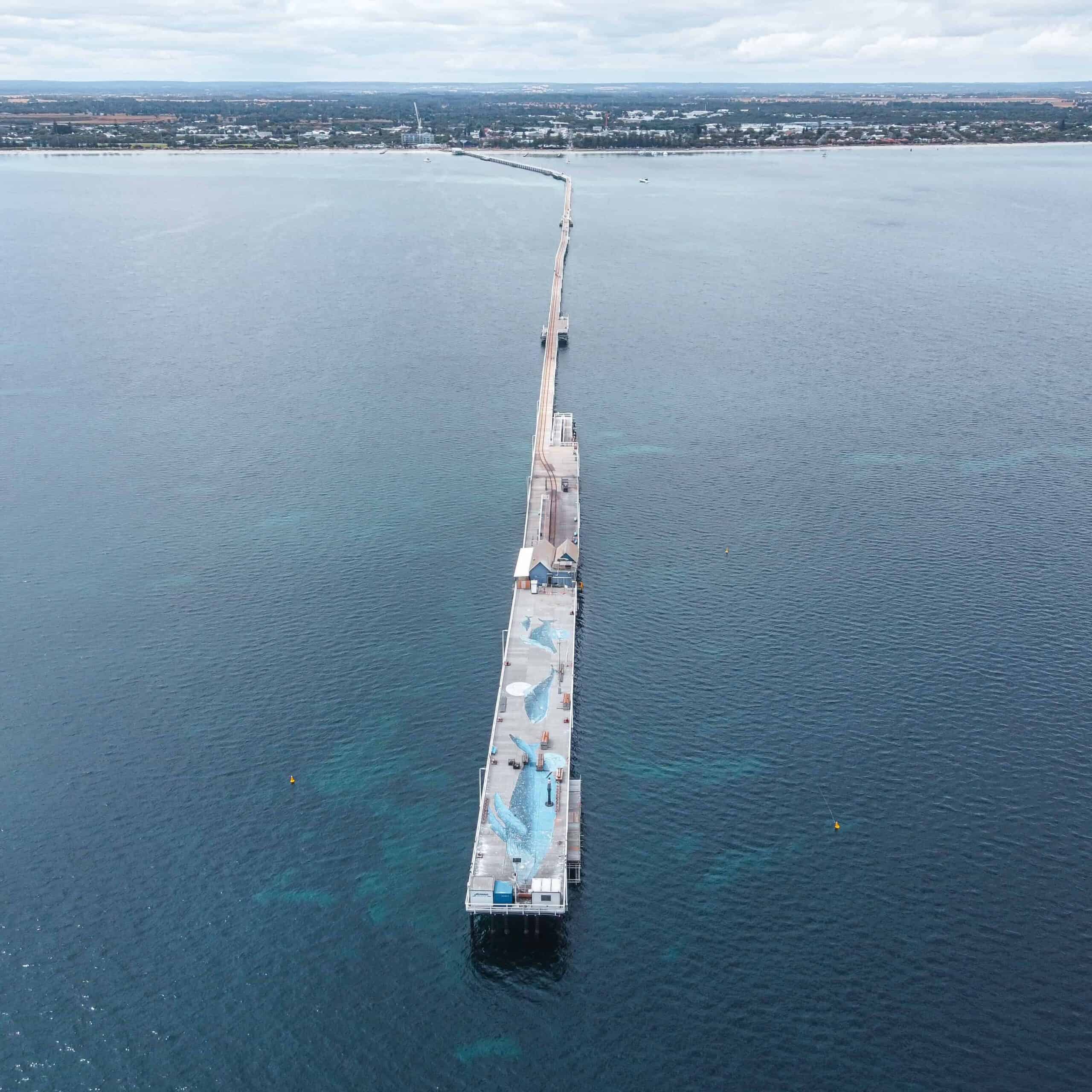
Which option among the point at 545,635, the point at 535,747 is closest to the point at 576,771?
the point at 535,747

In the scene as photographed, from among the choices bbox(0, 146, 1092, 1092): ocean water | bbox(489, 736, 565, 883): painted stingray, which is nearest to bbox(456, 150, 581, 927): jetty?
bbox(489, 736, 565, 883): painted stingray

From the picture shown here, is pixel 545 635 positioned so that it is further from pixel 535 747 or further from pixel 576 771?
pixel 576 771

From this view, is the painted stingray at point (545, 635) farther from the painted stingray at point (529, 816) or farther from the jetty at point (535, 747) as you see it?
the painted stingray at point (529, 816)

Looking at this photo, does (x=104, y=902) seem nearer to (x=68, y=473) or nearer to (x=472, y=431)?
(x=68, y=473)

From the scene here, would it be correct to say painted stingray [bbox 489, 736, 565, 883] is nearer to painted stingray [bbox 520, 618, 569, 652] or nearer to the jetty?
the jetty

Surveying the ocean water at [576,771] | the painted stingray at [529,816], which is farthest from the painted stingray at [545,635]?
the painted stingray at [529,816]
